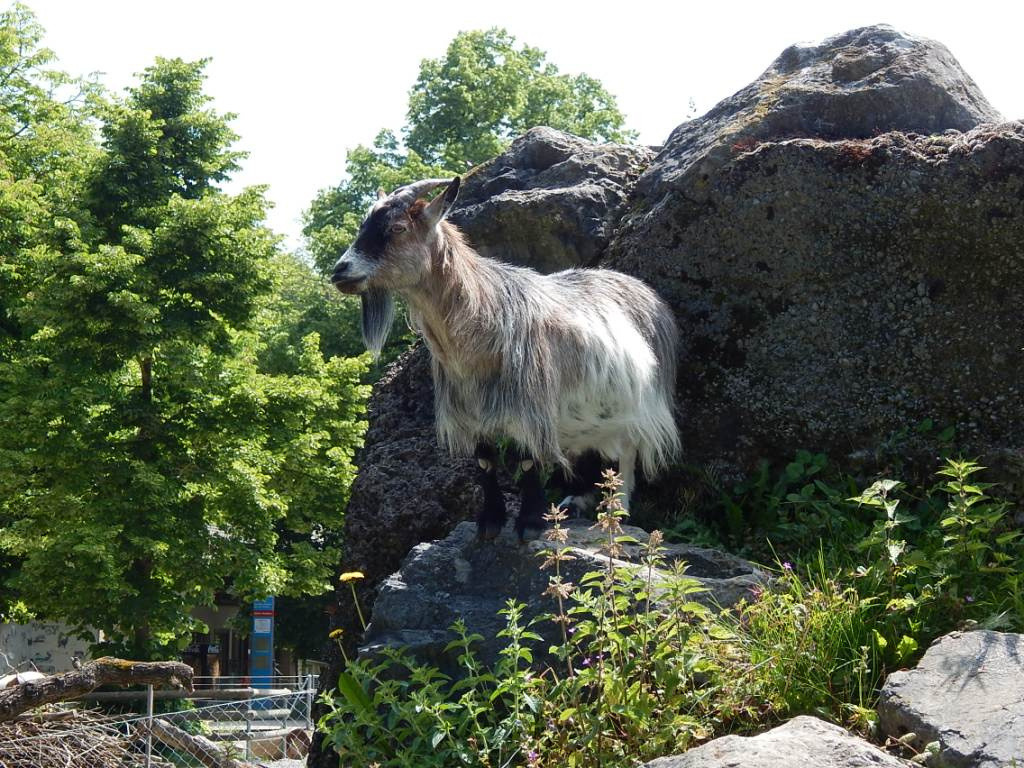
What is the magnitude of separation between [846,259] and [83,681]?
4.80 metres

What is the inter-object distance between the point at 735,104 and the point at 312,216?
76.1ft

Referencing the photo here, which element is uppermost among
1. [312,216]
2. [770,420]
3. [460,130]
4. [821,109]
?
[460,130]

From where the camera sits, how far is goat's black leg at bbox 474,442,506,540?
579cm

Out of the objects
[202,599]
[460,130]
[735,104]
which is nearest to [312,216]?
[460,130]

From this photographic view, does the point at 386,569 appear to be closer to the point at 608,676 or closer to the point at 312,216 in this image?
the point at 608,676

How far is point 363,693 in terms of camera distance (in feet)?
15.5

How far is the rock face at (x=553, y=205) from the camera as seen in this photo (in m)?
8.06

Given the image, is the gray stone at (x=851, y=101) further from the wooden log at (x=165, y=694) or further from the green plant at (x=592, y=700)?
the wooden log at (x=165, y=694)

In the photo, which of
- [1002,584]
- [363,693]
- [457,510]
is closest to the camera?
[1002,584]

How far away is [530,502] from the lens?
223 inches

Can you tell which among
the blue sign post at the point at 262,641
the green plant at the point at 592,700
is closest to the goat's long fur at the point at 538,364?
the green plant at the point at 592,700

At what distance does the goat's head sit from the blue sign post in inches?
769

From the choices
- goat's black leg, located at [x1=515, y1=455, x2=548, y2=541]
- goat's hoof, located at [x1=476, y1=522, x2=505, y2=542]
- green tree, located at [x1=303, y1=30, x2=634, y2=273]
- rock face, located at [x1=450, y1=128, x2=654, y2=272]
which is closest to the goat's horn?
goat's black leg, located at [x1=515, y1=455, x2=548, y2=541]

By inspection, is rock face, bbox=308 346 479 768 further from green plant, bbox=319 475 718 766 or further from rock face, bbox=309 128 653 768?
green plant, bbox=319 475 718 766
